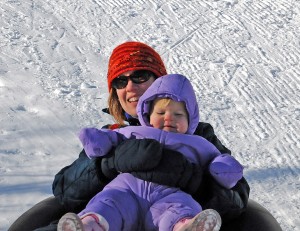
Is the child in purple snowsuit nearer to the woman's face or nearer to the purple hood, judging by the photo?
the purple hood

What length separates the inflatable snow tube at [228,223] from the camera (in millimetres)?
2744

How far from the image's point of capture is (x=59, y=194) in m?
2.88

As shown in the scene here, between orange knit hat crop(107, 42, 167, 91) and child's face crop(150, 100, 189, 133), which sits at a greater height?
child's face crop(150, 100, 189, 133)

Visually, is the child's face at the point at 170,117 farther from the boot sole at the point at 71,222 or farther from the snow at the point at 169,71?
the snow at the point at 169,71

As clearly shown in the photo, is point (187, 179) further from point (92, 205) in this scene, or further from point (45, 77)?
point (45, 77)

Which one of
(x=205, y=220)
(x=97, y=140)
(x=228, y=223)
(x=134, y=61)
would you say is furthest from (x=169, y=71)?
(x=205, y=220)

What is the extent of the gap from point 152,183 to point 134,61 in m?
0.78

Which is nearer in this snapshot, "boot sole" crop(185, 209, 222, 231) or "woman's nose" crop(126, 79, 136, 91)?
"boot sole" crop(185, 209, 222, 231)

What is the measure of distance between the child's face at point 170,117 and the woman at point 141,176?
4.1 inches

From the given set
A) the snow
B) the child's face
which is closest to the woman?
the child's face

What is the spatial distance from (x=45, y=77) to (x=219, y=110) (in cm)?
137

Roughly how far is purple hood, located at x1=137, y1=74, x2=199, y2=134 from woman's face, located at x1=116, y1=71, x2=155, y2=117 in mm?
372

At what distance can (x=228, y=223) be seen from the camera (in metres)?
2.78

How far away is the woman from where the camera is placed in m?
2.68
